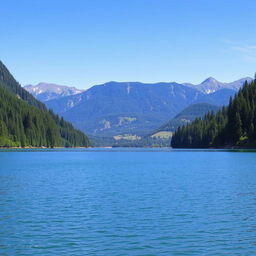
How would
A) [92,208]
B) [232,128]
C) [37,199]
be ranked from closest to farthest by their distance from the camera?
[92,208] → [37,199] → [232,128]

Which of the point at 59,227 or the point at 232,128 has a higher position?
the point at 232,128

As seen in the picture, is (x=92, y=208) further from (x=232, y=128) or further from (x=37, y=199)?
(x=232, y=128)

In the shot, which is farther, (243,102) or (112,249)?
(243,102)

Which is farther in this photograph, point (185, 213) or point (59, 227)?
point (185, 213)

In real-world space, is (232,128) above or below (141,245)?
above

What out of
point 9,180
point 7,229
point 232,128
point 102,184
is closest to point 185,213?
point 7,229

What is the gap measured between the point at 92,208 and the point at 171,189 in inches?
A: 602

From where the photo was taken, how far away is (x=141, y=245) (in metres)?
25.1

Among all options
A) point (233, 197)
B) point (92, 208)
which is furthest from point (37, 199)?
point (233, 197)

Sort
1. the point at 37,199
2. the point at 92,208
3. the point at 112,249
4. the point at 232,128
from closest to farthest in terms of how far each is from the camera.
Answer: the point at 112,249, the point at 92,208, the point at 37,199, the point at 232,128

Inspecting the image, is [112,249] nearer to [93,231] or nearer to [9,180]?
[93,231]

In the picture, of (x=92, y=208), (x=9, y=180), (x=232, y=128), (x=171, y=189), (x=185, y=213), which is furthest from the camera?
(x=232, y=128)

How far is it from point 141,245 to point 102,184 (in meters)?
31.5

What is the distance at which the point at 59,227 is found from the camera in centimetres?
2958
